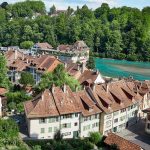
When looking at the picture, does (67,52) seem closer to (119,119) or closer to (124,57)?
(124,57)

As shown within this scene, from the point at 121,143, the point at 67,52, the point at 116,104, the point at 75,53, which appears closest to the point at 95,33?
the point at 75,53

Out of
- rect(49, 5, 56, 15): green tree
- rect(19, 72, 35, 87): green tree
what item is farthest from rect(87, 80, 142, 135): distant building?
rect(49, 5, 56, 15): green tree

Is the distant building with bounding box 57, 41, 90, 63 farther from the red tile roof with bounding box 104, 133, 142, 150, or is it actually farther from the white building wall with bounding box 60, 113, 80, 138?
the red tile roof with bounding box 104, 133, 142, 150

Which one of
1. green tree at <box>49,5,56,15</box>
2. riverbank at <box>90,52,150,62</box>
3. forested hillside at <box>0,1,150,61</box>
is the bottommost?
riverbank at <box>90,52,150,62</box>

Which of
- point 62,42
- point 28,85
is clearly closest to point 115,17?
point 62,42


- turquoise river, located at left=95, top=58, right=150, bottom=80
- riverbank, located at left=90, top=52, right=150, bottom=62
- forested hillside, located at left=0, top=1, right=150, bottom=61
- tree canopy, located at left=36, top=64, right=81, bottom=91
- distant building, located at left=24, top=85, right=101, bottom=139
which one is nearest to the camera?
distant building, located at left=24, top=85, right=101, bottom=139

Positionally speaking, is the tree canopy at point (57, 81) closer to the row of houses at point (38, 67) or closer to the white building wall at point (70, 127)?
the row of houses at point (38, 67)

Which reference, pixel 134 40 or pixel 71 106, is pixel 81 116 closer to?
pixel 71 106
